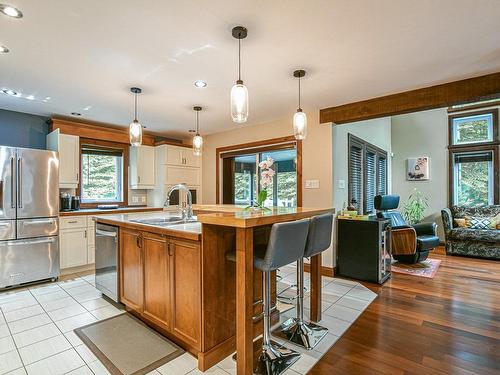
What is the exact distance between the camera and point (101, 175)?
5.01 metres

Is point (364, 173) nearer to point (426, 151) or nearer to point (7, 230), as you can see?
point (426, 151)

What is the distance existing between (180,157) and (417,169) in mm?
5517

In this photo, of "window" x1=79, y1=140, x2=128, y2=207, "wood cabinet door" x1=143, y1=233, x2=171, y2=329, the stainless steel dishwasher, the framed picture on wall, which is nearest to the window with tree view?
"window" x1=79, y1=140, x2=128, y2=207

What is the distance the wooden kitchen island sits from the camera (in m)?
1.73

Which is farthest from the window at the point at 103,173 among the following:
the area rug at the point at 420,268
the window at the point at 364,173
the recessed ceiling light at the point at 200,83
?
the area rug at the point at 420,268

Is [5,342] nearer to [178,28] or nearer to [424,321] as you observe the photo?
[178,28]

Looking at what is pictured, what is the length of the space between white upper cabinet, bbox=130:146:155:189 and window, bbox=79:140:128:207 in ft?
0.54

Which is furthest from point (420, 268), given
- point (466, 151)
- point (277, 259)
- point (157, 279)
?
point (157, 279)

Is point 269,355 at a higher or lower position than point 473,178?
lower

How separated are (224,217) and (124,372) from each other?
50.9 inches

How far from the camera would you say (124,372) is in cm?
187

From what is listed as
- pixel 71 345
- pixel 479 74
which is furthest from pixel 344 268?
pixel 71 345

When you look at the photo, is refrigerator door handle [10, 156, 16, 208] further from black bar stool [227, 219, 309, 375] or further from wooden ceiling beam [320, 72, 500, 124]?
wooden ceiling beam [320, 72, 500, 124]

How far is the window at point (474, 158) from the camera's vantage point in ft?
18.8
